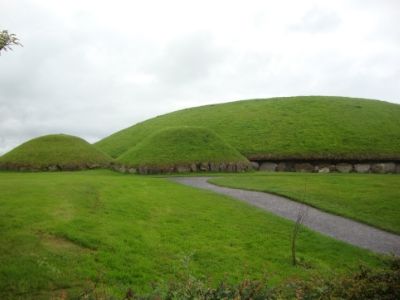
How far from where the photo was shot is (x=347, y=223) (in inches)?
798

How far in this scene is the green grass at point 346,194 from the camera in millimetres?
21222

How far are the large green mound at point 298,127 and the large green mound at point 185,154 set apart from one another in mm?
6005

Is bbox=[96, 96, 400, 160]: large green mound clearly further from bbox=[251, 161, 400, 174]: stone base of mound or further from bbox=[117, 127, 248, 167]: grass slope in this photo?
bbox=[117, 127, 248, 167]: grass slope

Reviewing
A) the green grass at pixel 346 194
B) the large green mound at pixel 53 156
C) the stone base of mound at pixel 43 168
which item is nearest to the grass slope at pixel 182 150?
the large green mound at pixel 53 156

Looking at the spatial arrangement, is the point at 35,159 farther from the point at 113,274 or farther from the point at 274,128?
the point at 113,274

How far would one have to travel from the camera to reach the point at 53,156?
50.2m

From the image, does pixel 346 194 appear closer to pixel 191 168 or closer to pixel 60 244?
pixel 60 244

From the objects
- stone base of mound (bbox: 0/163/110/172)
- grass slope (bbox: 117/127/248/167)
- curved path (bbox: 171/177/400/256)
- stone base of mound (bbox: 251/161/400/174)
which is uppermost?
grass slope (bbox: 117/127/248/167)

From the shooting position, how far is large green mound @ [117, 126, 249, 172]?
44.8 m

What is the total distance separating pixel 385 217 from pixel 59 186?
1975 cm

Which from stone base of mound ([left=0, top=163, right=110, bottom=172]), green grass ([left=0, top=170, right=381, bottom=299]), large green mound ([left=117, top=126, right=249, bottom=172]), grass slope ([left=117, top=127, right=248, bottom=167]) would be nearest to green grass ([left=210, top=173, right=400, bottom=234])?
green grass ([left=0, top=170, right=381, bottom=299])

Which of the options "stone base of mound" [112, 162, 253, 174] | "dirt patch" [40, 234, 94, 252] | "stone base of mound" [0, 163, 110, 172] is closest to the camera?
"dirt patch" [40, 234, 94, 252]

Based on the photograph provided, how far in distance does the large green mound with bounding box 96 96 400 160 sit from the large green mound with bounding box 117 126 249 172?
6005 mm

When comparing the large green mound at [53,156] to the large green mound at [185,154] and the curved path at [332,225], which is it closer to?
the large green mound at [185,154]
